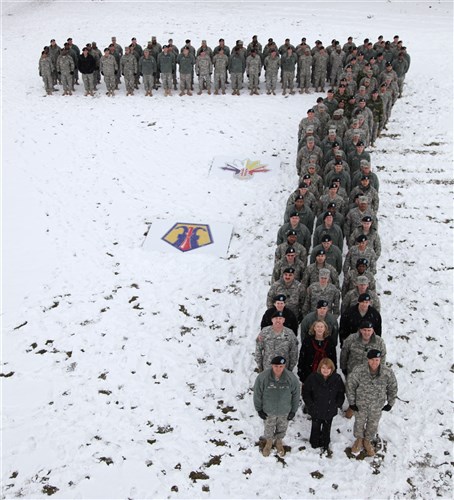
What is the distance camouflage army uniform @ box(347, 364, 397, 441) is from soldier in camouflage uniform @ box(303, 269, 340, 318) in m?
1.69

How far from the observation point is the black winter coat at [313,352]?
23.1ft

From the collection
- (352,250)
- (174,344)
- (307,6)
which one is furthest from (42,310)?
(307,6)

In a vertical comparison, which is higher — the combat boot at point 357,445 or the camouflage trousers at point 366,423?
the camouflage trousers at point 366,423

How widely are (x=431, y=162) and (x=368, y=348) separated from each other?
8.44 meters

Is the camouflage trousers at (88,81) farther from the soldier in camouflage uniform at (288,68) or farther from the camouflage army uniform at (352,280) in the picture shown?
the camouflage army uniform at (352,280)

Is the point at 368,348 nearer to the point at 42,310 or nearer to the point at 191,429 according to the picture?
the point at 191,429

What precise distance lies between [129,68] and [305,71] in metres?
5.83

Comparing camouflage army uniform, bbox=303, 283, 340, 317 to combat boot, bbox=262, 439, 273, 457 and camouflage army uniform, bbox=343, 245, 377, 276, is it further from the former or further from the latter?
combat boot, bbox=262, 439, 273, 457

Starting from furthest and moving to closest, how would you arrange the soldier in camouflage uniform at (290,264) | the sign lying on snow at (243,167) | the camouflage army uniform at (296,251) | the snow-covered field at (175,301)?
the sign lying on snow at (243,167) → the camouflage army uniform at (296,251) → the soldier in camouflage uniform at (290,264) → the snow-covered field at (175,301)

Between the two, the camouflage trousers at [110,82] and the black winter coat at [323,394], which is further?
the camouflage trousers at [110,82]

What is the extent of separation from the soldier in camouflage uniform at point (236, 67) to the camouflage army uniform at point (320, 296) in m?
11.5

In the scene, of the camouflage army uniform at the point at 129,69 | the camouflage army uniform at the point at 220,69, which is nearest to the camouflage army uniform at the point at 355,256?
the camouflage army uniform at the point at 220,69

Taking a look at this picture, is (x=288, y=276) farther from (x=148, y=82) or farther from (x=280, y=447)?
(x=148, y=82)

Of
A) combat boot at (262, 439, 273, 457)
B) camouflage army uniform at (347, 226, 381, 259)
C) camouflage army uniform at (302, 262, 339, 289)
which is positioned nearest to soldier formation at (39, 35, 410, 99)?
camouflage army uniform at (347, 226, 381, 259)
